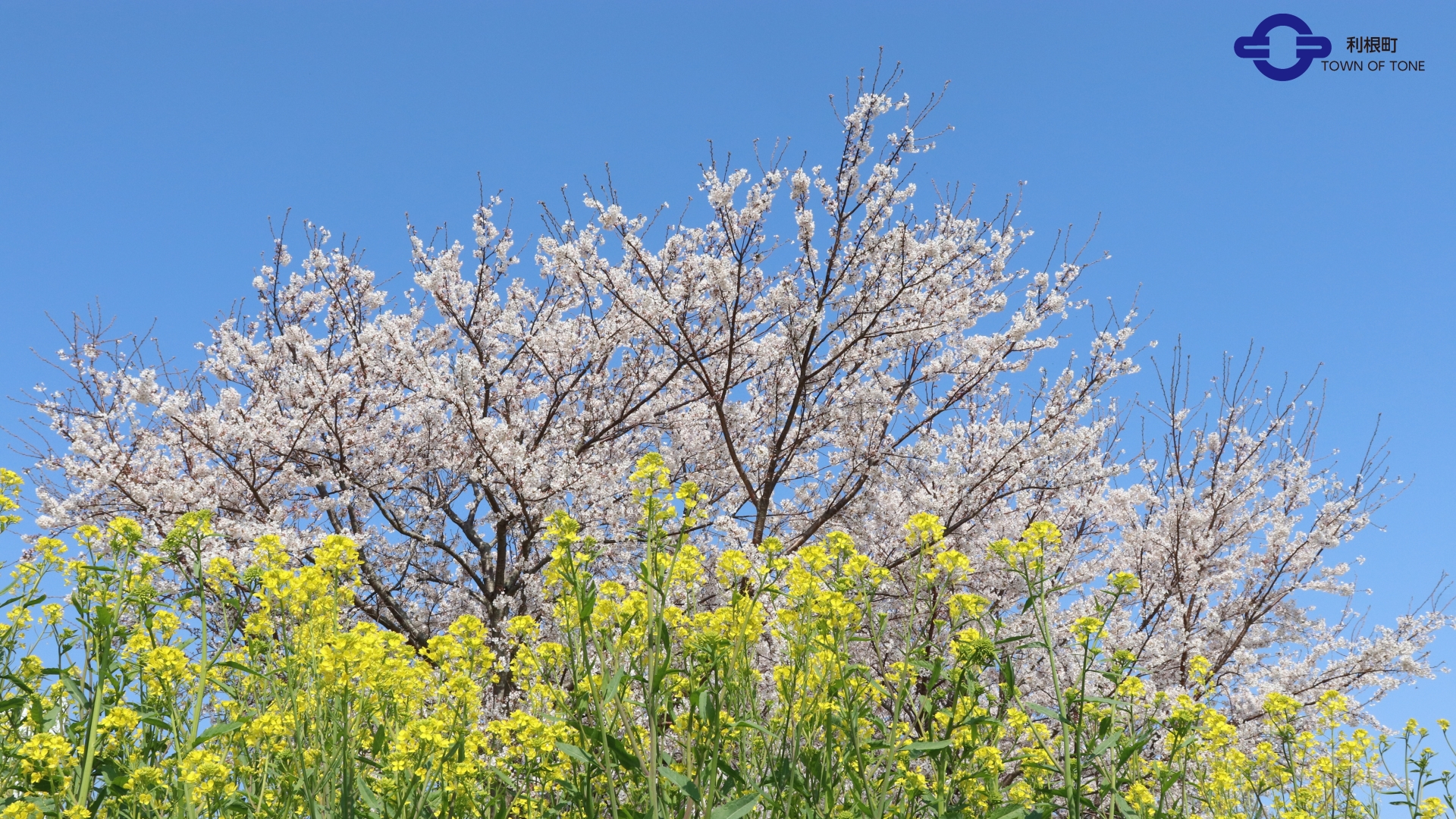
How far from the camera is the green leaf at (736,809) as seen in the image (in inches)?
89.7

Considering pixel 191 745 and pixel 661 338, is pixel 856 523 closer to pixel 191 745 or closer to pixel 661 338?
pixel 661 338

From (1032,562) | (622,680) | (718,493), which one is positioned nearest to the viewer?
(622,680)

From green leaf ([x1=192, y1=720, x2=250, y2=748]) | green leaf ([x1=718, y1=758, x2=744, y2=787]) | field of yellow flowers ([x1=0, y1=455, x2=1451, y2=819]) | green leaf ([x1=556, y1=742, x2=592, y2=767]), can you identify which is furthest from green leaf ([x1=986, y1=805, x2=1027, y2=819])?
green leaf ([x1=192, y1=720, x2=250, y2=748])

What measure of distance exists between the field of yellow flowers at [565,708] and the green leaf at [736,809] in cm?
1

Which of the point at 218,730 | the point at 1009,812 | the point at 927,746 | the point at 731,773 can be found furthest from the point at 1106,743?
the point at 218,730

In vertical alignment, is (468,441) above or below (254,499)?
above

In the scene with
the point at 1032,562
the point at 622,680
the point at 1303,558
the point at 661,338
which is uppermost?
the point at 661,338

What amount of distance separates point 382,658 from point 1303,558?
10034mm

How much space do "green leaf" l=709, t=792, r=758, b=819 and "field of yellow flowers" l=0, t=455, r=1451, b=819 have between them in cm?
1

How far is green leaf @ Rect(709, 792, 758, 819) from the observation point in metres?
2.28

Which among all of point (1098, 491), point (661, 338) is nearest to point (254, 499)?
point (661, 338)

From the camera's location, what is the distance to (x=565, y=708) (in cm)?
277

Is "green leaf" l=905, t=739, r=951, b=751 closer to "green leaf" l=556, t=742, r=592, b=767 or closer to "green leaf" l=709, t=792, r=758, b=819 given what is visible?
"green leaf" l=709, t=792, r=758, b=819

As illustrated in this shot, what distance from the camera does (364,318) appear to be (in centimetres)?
1032
